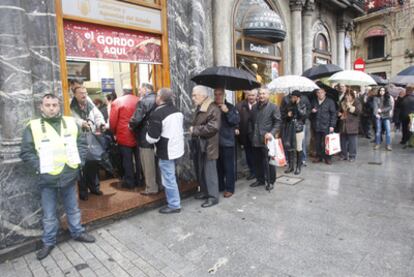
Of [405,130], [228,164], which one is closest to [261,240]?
[228,164]

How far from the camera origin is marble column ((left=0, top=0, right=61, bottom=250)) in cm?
340

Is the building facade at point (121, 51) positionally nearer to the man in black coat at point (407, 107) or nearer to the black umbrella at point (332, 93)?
the black umbrella at point (332, 93)

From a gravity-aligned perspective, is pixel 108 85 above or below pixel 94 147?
above

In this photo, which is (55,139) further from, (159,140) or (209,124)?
(209,124)

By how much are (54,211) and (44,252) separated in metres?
0.45

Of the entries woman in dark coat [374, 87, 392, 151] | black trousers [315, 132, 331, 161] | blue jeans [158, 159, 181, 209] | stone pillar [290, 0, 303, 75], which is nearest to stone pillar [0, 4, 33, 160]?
blue jeans [158, 159, 181, 209]

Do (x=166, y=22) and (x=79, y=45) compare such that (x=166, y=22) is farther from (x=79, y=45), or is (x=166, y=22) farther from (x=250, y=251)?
(x=250, y=251)

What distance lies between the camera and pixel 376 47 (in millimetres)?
27219

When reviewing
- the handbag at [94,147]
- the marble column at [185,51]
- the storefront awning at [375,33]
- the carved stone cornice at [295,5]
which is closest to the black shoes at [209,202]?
the marble column at [185,51]

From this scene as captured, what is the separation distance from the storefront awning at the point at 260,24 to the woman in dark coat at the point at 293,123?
1.99 meters

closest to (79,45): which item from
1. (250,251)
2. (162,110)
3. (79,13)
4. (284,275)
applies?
(79,13)

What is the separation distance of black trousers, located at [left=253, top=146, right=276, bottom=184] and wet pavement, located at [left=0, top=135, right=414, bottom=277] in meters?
0.40

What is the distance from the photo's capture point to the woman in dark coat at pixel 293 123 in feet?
21.4

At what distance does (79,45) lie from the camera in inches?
174
